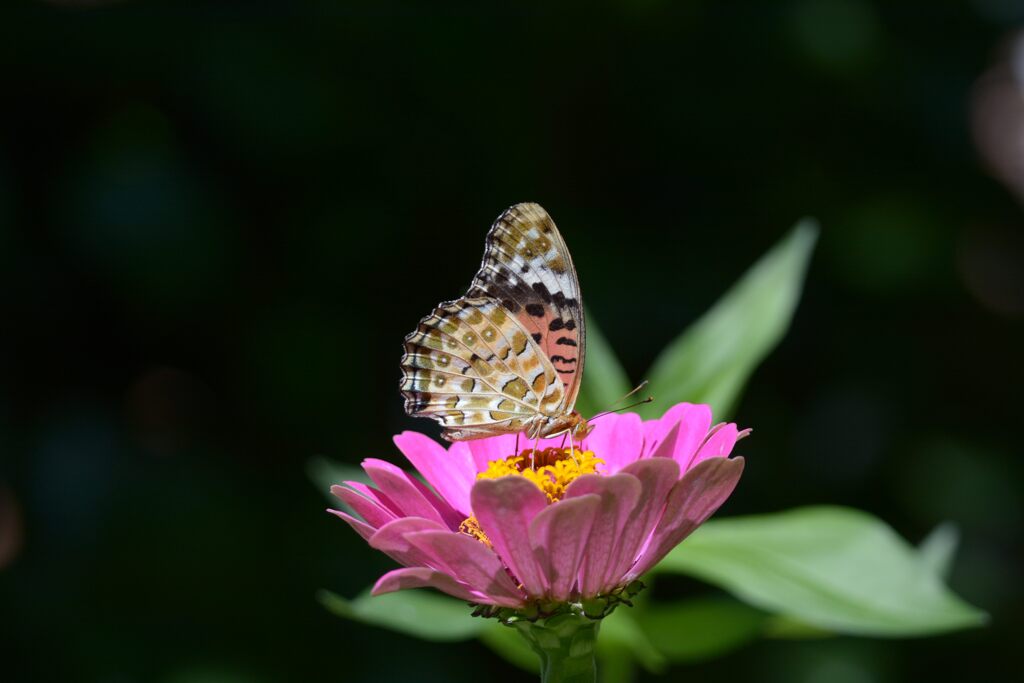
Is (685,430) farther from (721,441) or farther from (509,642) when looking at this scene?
(509,642)

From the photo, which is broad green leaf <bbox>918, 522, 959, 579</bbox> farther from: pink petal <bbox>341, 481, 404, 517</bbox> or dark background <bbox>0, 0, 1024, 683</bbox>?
dark background <bbox>0, 0, 1024, 683</bbox>

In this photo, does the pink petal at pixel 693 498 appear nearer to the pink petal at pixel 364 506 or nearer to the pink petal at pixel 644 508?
the pink petal at pixel 644 508

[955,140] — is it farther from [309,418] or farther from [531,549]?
[531,549]

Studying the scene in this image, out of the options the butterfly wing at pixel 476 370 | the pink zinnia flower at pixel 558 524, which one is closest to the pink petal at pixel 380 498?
the pink zinnia flower at pixel 558 524

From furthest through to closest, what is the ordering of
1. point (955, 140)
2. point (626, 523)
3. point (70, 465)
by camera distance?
1. point (955, 140)
2. point (70, 465)
3. point (626, 523)

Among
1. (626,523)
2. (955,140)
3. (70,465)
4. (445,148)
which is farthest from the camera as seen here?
(955,140)

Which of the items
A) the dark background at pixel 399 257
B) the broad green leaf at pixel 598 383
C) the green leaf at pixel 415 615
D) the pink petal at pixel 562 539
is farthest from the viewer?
the dark background at pixel 399 257

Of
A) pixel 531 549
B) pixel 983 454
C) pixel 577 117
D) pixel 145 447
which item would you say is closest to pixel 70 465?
pixel 145 447
